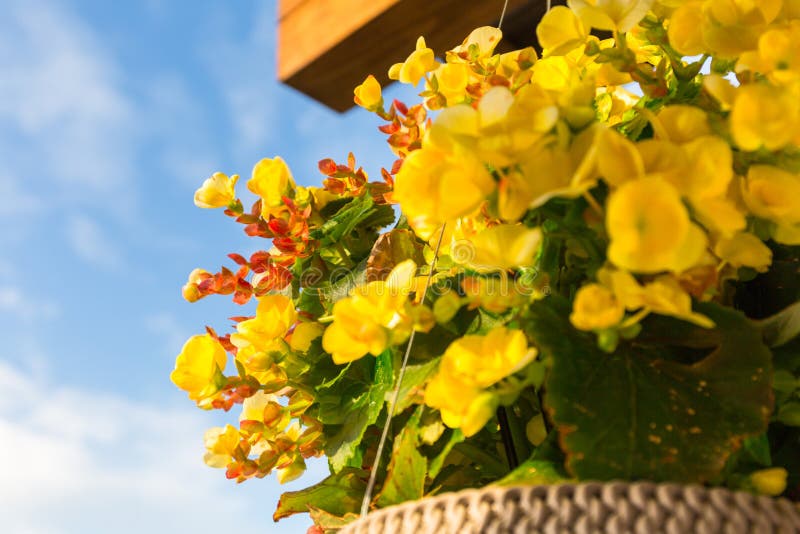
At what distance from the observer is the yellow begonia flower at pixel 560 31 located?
22.4 inches

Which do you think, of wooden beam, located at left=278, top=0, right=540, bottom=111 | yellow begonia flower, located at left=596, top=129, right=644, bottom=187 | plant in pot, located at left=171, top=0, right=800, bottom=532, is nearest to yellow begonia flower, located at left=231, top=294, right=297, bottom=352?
plant in pot, located at left=171, top=0, right=800, bottom=532

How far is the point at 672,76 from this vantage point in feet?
2.07

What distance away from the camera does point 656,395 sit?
17.4 inches

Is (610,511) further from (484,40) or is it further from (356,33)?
(356,33)

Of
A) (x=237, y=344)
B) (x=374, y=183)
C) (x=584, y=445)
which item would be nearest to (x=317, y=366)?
(x=237, y=344)

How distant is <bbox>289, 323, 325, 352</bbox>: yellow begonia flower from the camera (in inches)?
26.8

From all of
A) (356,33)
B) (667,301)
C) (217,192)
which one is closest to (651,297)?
(667,301)

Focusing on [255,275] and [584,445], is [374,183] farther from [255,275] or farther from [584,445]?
[584,445]

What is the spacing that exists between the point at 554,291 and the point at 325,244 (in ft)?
1.02

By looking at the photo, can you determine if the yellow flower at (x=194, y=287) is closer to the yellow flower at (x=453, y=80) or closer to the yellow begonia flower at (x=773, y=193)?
the yellow flower at (x=453, y=80)

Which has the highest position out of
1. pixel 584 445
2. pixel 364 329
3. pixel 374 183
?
pixel 374 183

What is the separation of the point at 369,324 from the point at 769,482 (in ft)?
0.76

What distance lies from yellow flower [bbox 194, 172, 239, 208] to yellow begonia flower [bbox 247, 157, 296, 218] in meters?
0.02

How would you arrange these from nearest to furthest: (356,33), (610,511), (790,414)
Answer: (610,511), (790,414), (356,33)
